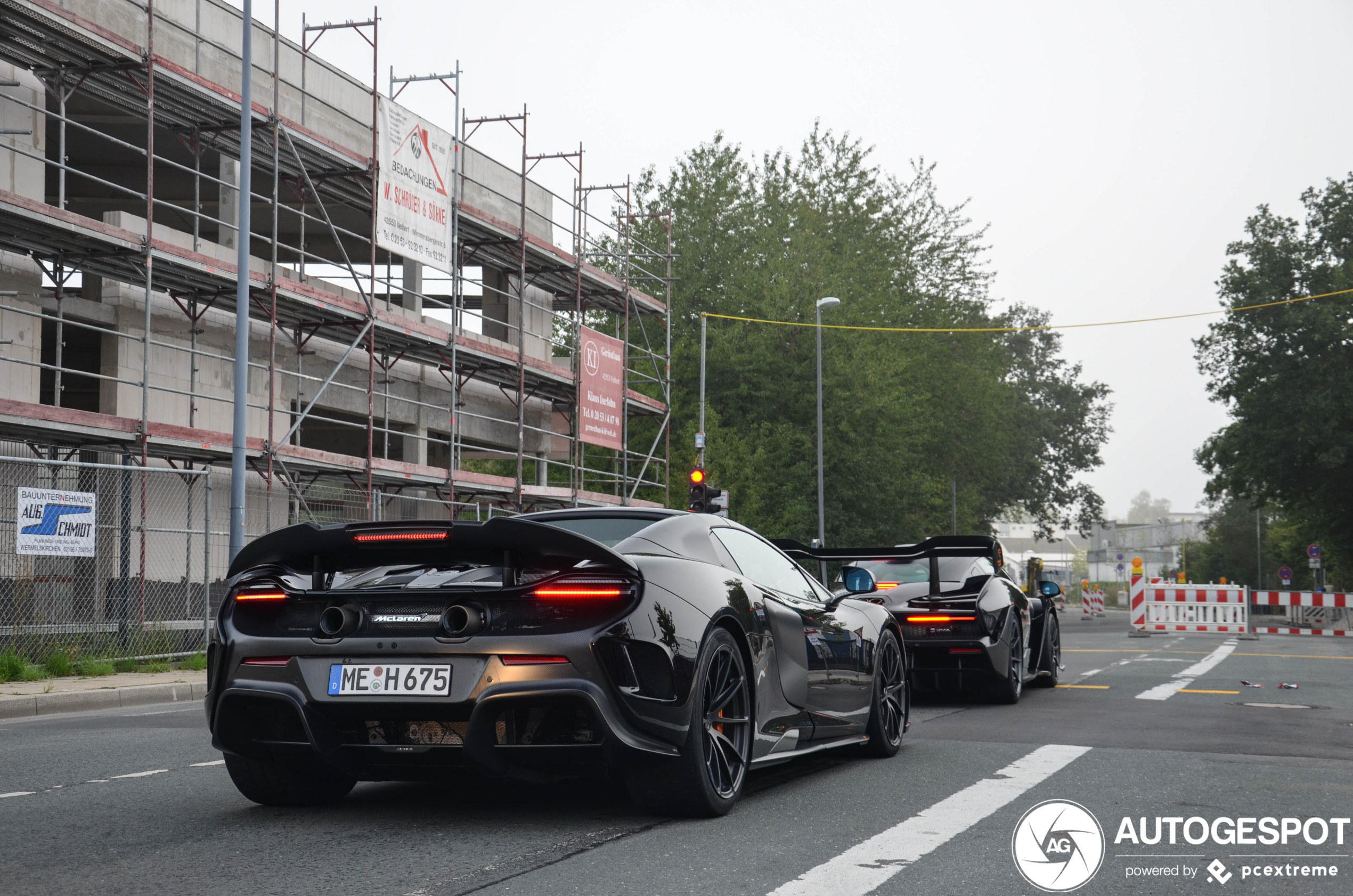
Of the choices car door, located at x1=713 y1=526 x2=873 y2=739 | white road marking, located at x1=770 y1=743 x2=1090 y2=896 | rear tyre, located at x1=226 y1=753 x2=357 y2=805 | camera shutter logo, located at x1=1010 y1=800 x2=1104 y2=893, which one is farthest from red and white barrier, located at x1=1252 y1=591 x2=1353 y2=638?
rear tyre, located at x1=226 y1=753 x2=357 y2=805

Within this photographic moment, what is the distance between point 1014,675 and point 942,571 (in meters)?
1.09

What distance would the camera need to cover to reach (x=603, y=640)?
4.98m

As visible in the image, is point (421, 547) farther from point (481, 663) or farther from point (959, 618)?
point (959, 618)

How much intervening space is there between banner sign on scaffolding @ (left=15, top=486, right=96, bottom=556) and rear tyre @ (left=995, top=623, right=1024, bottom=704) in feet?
30.8

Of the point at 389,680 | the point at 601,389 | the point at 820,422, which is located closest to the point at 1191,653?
the point at 601,389

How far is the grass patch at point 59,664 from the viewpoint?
13.7 m

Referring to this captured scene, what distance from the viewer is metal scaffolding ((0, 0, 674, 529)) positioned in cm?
1767

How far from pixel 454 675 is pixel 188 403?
17905 mm

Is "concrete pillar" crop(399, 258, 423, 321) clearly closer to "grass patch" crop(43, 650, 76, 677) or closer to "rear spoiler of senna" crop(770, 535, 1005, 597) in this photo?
"grass patch" crop(43, 650, 76, 677)

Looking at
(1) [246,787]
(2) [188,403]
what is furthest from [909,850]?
(2) [188,403]

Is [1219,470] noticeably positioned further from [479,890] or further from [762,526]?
[479,890]

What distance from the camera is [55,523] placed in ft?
46.0

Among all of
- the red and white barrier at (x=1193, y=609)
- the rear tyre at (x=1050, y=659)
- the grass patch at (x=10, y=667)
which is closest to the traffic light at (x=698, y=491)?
the red and white barrier at (x=1193, y=609)

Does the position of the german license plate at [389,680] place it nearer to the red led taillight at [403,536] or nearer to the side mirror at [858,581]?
the red led taillight at [403,536]
